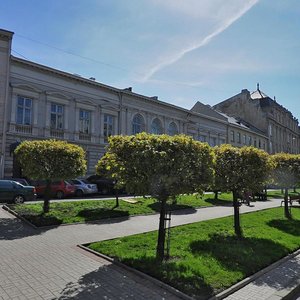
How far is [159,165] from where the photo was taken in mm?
6922

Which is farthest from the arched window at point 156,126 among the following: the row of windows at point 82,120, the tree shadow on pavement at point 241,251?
the tree shadow on pavement at point 241,251

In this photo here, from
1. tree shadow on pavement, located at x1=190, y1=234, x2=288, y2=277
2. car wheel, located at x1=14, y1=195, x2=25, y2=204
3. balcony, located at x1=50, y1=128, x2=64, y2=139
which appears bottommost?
tree shadow on pavement, located at x1=190, y1=234, x2=288, y2=277

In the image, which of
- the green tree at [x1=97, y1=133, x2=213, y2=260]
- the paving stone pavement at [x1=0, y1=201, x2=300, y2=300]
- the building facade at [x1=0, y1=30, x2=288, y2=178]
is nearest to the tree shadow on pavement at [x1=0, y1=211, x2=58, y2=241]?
the paving stone pavement at [x1=0, y1=201, x2=300, y2=300]

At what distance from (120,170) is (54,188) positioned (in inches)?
697

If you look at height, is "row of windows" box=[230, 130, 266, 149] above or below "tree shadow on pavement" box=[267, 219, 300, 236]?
above

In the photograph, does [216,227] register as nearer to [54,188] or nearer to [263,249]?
[263,249]

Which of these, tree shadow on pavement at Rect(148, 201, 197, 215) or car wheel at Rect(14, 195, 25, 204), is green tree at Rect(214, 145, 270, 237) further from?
car wheel at Rect(14, 195, 25, 204)

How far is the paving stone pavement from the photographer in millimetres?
5508

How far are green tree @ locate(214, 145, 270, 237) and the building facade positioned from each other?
66.8 feet

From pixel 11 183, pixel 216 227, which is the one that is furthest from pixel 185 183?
pixel 11 183

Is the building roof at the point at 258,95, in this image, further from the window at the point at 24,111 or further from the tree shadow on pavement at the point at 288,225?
the tree shadow on pavement at the point at 288,225

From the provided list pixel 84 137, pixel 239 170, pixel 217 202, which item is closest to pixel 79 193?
pixel 84 137

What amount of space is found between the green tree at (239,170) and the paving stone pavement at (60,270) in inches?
136

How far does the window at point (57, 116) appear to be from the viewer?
29.9 meters
